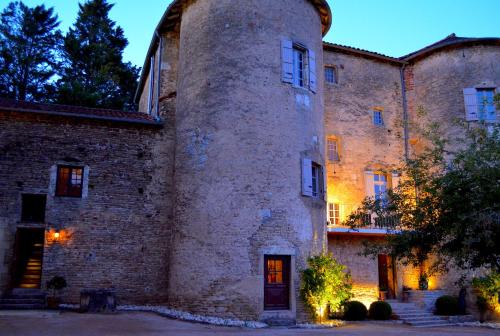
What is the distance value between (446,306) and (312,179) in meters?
7.18

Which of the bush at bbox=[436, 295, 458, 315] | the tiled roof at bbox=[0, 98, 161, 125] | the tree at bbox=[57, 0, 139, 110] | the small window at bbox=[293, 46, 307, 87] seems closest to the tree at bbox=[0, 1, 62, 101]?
the tree at bbox=[57, 0, 139, 110]

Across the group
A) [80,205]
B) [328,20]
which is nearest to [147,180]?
[80,205]

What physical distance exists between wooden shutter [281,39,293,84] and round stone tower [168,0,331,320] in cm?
3

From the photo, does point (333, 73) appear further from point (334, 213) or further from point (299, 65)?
point (334, 213)

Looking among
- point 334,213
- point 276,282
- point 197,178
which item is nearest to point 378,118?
point 334,213

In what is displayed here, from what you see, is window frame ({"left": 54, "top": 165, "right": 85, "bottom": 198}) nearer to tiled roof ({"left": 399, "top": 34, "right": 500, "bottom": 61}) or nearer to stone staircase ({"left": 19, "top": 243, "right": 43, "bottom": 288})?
stone staircase ({"left": 19, "top": 243, "right": 43, "bottom": 288})

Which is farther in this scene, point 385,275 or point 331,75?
point 331,75

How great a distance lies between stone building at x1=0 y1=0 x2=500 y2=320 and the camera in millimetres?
13617

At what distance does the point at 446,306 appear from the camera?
56.6 ft

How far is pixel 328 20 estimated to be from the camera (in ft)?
58.1

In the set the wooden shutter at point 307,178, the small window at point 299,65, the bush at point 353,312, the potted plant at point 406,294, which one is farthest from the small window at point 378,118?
the bush at point 353,312

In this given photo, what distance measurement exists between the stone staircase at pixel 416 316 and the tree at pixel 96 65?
21.7 m

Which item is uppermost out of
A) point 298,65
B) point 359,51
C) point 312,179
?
point 359,51

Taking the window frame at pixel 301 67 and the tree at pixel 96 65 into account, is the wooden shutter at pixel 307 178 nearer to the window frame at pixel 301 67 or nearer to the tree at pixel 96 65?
the window frame at pixel 301 67
